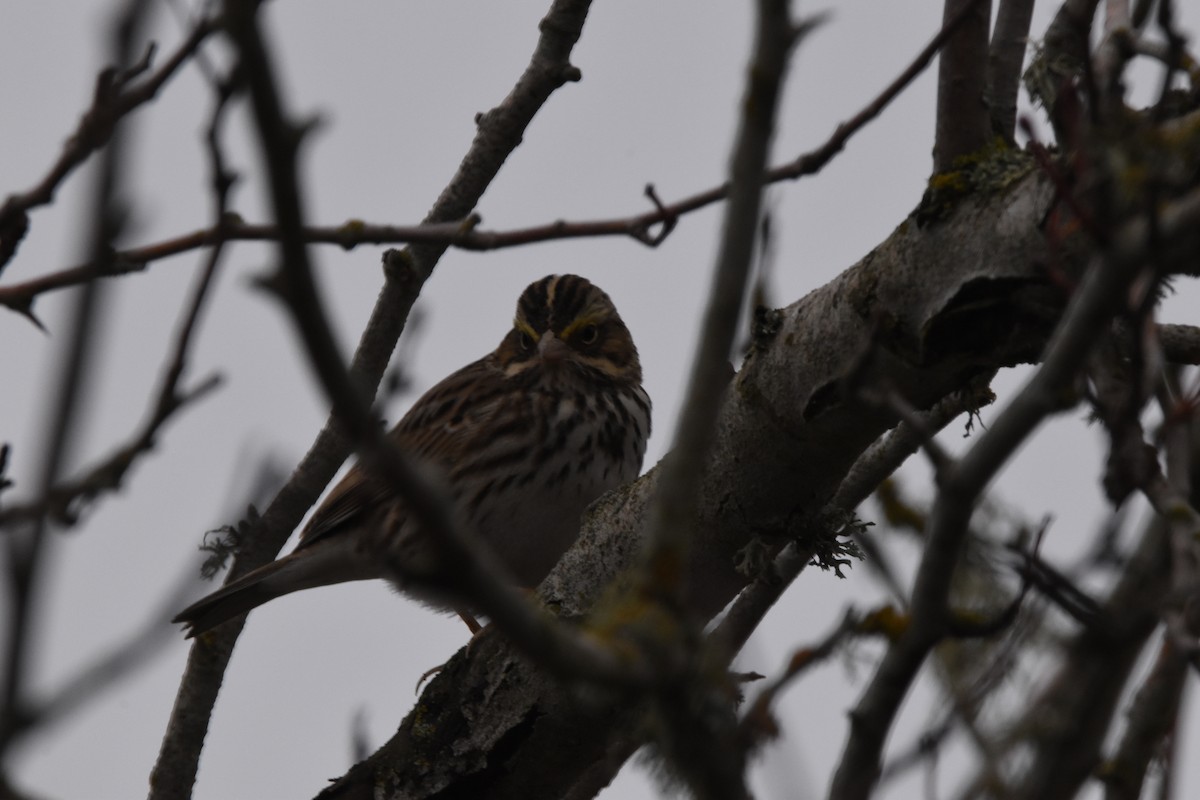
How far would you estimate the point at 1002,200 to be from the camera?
12.2ft

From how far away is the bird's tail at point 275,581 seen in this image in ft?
Answer: 21.3

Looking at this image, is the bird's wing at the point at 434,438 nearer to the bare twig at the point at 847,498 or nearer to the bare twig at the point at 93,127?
the bare twig at the point at 847,498

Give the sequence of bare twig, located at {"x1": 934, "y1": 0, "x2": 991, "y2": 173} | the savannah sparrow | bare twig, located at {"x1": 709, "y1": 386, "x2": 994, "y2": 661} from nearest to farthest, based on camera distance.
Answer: bare twig, located at {"x1": 934, "y1": 0, "x2": 991, "y2": 173} < bare twig, located at {"x1": 709, "y1": 386, "x2": 994, "y2": 661} < the savannah sparrow

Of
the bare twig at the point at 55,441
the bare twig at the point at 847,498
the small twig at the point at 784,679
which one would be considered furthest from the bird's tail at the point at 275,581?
the bare twig at the point at 55,441

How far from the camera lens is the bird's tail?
255 inches

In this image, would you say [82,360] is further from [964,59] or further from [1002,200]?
[964,59]

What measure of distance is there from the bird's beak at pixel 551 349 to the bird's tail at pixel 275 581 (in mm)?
1409

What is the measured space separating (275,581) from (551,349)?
1.84 m

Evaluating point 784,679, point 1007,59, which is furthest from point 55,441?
point 1007,59

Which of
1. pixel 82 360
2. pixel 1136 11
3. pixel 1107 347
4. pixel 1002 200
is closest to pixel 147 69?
pixel 82 360

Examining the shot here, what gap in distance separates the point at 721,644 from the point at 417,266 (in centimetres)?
213

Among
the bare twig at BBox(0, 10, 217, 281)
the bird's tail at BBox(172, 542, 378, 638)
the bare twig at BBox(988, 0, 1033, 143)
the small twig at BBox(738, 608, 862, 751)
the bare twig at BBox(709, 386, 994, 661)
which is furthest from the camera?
the bird's tail at BBox(172, 542, 378, 638)

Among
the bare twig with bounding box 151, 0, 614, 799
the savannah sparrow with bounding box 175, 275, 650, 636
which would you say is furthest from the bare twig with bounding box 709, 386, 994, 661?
the savannah sparrow with bounding box 175, 275, 650, 636

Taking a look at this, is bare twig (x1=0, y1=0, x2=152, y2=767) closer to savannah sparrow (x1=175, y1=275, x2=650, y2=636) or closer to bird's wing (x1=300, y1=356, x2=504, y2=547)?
savannah sparrow (x1=175, y1=275, x2=650, y2=636)
